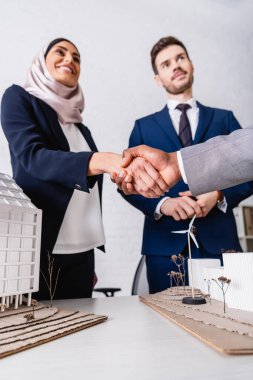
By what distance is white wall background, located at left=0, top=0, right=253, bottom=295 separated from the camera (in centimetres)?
184

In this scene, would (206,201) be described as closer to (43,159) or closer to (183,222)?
(183,222)

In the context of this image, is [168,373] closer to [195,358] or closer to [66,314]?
[195,358]

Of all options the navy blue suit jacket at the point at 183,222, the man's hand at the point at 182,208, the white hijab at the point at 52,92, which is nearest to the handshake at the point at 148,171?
the man's hand at the point at 182,208

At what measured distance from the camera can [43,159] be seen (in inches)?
39.2

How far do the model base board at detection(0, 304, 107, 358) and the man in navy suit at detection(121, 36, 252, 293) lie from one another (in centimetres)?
68

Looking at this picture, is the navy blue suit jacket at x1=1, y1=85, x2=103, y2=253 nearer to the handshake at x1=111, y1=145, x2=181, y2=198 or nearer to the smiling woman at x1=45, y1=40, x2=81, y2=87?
the handshake at x1=111, y1=145, x2=181, y2=198

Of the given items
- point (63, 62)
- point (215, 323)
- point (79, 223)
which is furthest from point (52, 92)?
point (215, 323)

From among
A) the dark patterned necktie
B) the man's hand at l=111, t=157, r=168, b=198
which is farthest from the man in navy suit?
the man's hand at l=111, t=157, r=168, b=198

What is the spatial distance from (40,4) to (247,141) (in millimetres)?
1729

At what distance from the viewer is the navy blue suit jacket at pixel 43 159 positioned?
0.97 m

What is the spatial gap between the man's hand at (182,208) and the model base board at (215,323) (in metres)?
0.47

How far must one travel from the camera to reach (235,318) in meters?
0.53

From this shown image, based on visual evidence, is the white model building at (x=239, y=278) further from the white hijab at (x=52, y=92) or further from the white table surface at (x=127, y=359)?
the white hijab at (x=52, y=92)

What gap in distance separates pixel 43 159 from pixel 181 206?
20.7 inches
